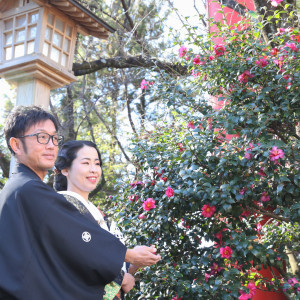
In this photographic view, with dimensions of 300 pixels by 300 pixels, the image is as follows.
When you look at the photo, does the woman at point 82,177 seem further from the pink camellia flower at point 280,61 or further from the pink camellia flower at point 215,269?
the pink camellia flower at point 280,61

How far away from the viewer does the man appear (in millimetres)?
1492

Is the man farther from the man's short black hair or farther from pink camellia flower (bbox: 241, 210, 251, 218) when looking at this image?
pink camellia flower (bbox: 241, 210, 251, 218)

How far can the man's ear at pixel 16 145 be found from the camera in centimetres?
178

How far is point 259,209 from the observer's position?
103 inches

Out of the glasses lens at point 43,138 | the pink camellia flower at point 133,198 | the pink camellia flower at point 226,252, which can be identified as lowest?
the pink camellia flower at point 226,252

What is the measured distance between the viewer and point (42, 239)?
1.56 metres

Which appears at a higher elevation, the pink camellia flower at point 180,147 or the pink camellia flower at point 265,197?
the pink camellia flower at point 180,147

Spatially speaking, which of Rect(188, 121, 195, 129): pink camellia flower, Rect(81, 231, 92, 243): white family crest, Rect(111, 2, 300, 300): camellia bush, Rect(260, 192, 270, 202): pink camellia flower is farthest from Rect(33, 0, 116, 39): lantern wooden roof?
Rect(81, 231, 92, 243): white family crest

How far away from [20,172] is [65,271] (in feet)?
1.51

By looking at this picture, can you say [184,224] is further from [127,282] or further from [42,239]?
[42,239]

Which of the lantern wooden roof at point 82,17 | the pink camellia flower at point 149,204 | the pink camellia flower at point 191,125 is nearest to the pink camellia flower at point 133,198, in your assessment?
the pink camellia flower at point 149,204

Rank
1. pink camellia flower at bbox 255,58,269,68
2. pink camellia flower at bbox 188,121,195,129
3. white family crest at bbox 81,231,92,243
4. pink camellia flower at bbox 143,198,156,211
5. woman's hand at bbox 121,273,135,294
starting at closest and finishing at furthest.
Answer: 1. white family crest at bbox 81,231,92,243
2. woman's hand at bbox 121,273,135,294
3. pink camellia flower at bbox 143,198,156,211
4. pink camellia flower at bbox 255,58,269,68
5. pink camellia flower at bbox 188,121,195,129

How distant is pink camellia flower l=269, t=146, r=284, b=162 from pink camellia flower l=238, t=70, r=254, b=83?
0.70m

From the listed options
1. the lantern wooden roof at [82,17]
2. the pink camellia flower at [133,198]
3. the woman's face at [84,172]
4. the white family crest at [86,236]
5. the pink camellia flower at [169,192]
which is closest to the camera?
the white family crest at [86,236]
